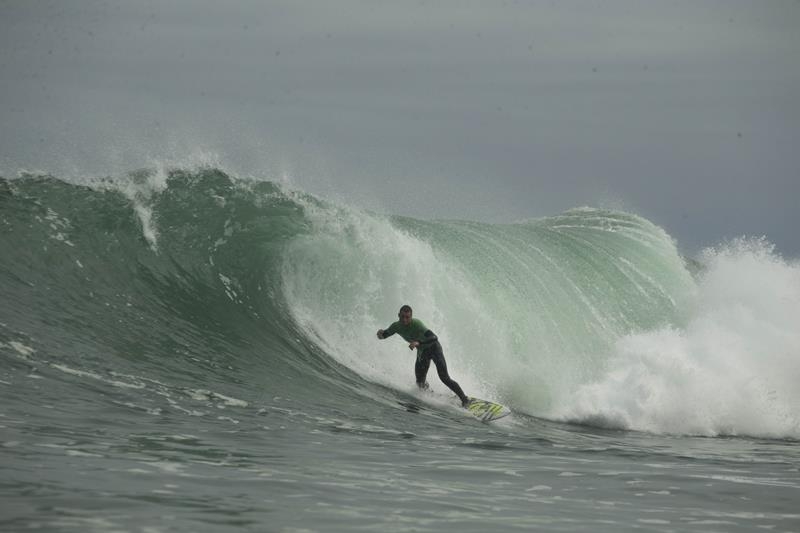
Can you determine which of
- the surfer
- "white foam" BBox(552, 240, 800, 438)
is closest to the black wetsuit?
the surfer

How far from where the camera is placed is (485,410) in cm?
1199

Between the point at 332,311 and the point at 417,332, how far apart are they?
228cm

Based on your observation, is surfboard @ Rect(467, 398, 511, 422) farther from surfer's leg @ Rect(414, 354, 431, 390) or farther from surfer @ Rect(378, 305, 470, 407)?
surfer's leg @ Rect(414, 354, 431, 390)

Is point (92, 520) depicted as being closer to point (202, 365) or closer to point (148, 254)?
point (202, 365)

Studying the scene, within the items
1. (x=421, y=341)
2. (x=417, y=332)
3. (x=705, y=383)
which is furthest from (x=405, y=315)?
(x=705, y=383)

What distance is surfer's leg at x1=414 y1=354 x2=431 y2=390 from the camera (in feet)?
42.0

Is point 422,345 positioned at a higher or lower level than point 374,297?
lower

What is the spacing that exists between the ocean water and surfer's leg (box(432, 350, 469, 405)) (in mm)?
323

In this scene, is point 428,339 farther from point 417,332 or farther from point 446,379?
point 446,379

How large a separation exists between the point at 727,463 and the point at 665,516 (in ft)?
10.7

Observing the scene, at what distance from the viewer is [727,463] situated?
Answer: 31.9 ft

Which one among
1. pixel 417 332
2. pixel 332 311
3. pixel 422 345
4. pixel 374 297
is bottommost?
pixel 422 345

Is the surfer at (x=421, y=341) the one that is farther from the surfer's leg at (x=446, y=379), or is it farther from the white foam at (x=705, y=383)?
the white foam at (x=705, y=383)

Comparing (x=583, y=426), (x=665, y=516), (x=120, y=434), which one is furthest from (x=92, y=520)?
(x=583, y=426)
